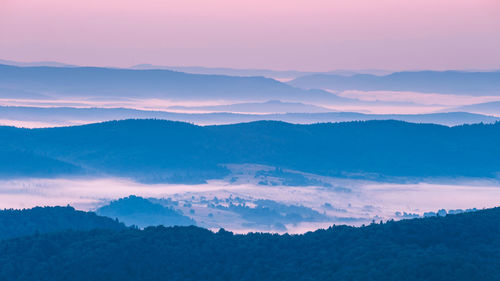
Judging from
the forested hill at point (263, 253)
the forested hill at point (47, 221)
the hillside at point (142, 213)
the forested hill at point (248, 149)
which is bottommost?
the forested hill at point (263, 253)

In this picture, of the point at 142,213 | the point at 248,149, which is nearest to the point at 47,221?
the point at 142,213

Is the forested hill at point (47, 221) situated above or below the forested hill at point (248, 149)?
below

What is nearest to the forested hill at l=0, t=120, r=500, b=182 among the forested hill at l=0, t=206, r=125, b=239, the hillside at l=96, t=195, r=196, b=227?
the hillside at l=96, t=195, r=196, b=227

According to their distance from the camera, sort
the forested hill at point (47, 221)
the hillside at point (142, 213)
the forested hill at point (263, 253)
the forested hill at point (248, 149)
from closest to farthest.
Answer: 1. the forested hill at point (263, 253)
2. the forested hill at point (47, 221)
3. the hillside at point (142, 213)
4. the forested hill at point (248, 149)

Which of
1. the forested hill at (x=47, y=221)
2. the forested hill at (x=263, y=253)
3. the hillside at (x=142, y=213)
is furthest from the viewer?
the hillside at (x=142, y=213)

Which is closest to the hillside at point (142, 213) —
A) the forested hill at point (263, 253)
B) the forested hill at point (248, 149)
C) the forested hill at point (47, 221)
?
the forested hill at point (47, 221)

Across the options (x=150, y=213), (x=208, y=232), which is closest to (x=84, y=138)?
(x=150, y=213)

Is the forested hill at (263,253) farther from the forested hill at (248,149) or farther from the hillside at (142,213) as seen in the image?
the forested hill at (248,149)
